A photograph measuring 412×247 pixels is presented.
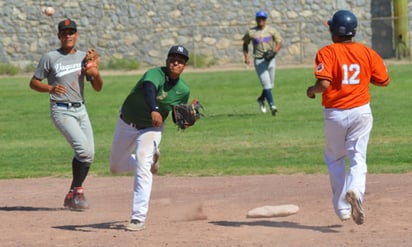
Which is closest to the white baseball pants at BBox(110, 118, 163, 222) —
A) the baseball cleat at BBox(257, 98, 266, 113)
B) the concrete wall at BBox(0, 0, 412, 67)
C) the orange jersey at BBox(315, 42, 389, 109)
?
the orange jersey at BBox(315, 42, 389, 109)

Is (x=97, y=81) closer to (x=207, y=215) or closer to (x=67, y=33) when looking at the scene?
(x=67, y=33)

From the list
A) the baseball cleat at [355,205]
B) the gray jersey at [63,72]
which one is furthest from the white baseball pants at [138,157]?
the baseball cleat at [355,205]

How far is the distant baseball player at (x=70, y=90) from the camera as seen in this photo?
11641 millimetres

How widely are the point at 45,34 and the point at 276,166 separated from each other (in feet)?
71.3

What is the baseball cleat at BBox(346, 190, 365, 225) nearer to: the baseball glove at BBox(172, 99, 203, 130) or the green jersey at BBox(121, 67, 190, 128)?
the baseball glove at BBox(172, 99, 203, 130)

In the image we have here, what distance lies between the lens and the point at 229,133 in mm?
19156

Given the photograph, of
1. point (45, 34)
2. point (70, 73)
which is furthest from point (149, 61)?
point (70, 73)

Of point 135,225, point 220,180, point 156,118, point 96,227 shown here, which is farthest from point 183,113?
point 220,180

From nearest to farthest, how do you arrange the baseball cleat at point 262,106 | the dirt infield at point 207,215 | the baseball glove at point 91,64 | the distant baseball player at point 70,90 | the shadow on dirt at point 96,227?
1. the dirt infield at point 207,215
2. the shadow on dirt at point 96,227
3. the baseball glove at point 91,64
4. the distant baseball player at point 70,90
5. the baseball cleat at point 262,106

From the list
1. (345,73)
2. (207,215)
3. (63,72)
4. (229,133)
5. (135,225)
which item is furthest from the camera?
(229,133)

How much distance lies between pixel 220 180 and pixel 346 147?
4163 millimetres

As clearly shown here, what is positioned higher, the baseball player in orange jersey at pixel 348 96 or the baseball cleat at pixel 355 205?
the baseball player in orange jersey at pixel 348 96

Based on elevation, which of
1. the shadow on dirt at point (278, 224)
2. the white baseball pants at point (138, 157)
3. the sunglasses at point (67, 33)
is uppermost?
the sunglasses at point (67, 33)

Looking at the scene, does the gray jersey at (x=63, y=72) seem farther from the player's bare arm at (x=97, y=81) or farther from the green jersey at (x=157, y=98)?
the green jersey at (x=157, y=98)
